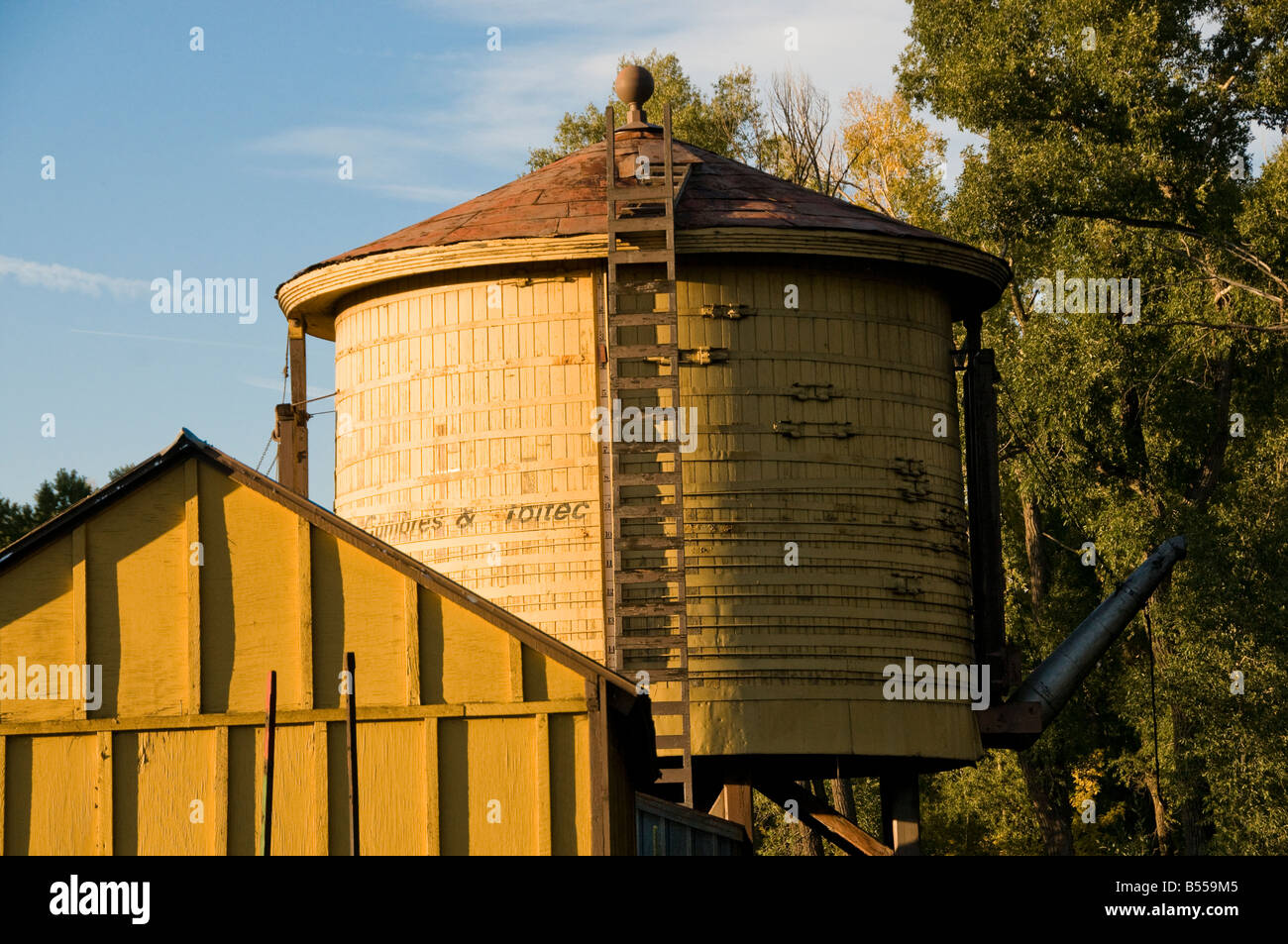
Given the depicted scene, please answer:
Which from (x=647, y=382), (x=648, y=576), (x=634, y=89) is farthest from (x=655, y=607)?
(x=634, y=89)

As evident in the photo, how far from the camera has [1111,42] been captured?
32.9 meters

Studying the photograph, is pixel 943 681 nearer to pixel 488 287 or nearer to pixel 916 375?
pixel 916 375

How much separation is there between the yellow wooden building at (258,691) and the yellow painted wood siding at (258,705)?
2 centimetres

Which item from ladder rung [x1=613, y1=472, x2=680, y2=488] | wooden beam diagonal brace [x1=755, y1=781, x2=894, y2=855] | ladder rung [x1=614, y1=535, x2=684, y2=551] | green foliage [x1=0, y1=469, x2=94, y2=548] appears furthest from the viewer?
green foliage [x1=0, y1=469, x2=94, y2=548]

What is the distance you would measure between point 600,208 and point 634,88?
3.04 meters

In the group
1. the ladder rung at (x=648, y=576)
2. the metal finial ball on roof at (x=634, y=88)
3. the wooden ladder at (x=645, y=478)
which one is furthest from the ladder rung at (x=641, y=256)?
the metal finial ball on roof at (x=634, y=88)

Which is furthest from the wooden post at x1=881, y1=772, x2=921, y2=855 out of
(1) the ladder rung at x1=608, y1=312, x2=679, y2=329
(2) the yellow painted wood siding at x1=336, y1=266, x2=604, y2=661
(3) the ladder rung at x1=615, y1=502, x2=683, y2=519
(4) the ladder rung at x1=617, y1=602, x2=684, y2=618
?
(1) the ladder rung at x1=608, y1=312, x2=679, y2=329

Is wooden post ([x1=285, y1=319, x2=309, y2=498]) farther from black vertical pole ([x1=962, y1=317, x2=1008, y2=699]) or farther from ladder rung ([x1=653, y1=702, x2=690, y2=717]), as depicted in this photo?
black vertical pole ([x1=962, y1=317, x2=1008, y2=699])

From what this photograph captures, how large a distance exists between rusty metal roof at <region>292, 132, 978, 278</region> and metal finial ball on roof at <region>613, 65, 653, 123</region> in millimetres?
504

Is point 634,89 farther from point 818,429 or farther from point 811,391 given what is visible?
point 818,429

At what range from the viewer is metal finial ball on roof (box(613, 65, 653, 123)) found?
24219 mm
